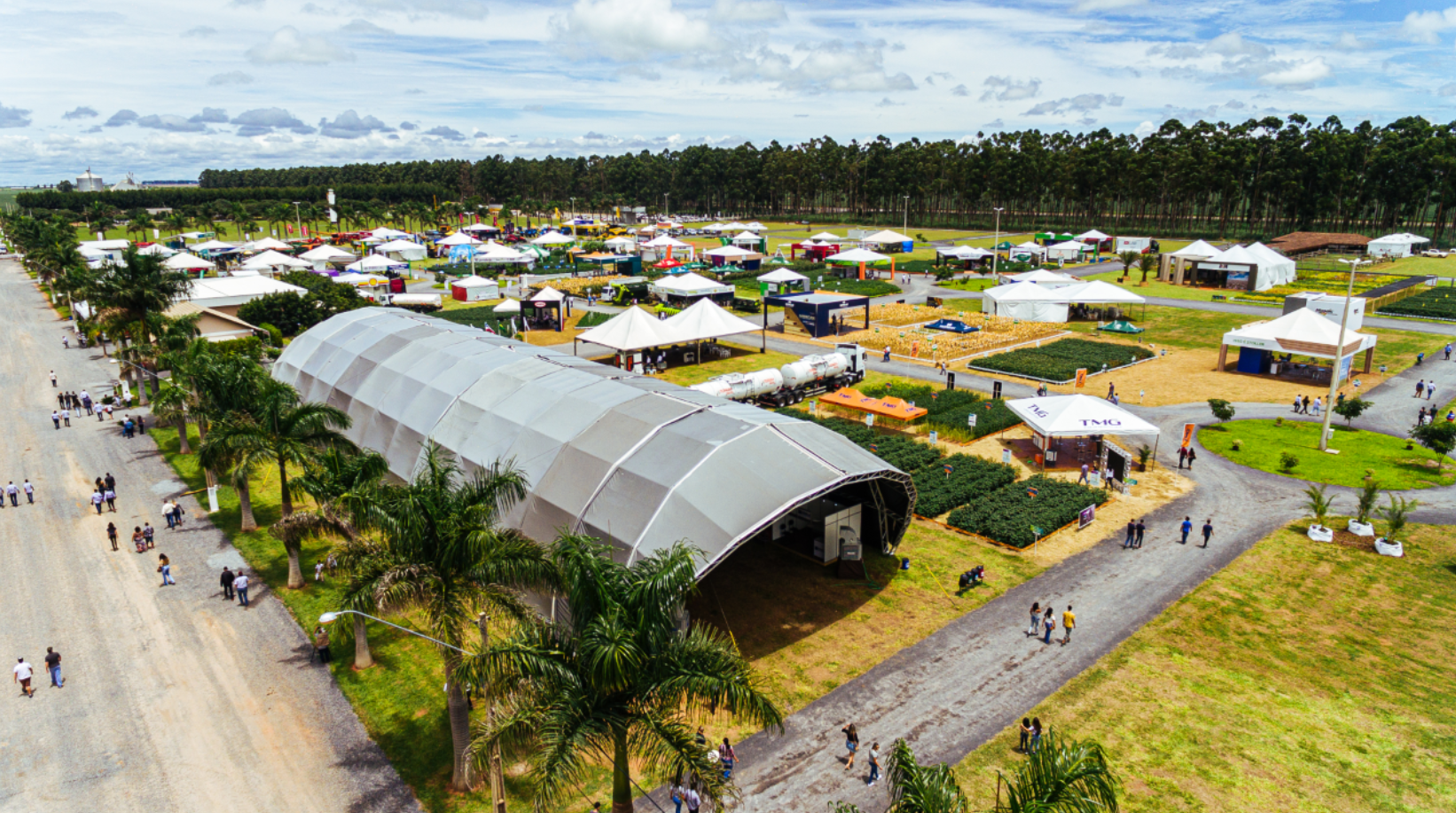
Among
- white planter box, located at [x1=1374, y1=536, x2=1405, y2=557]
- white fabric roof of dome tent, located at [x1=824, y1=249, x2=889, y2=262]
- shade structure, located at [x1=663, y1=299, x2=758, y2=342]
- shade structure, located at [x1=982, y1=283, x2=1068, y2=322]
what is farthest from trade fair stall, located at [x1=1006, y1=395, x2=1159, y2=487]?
white fabric roof of dome tent, located at [x1=824, y1=249, x2=889, y2=262]

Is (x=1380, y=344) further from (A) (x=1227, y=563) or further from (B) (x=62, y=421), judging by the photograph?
(B) (x=62, y=421)

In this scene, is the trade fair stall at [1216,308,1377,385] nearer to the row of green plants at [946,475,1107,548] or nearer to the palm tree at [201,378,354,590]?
the row of green plants at [946,475,1107,548]

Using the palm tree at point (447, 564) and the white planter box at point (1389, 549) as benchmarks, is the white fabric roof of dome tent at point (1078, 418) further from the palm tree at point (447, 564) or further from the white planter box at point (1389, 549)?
the palm tree at point (447, 564)

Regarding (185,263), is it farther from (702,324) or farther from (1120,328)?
(1120,328)

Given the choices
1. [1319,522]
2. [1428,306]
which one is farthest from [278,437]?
[1428,306]

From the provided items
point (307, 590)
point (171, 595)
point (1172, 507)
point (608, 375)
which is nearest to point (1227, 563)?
point (1172, 507)

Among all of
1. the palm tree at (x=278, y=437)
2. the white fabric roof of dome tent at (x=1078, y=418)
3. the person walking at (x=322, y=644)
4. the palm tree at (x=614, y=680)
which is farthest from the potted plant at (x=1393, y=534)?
the palm tree at (x=278, y=437)
